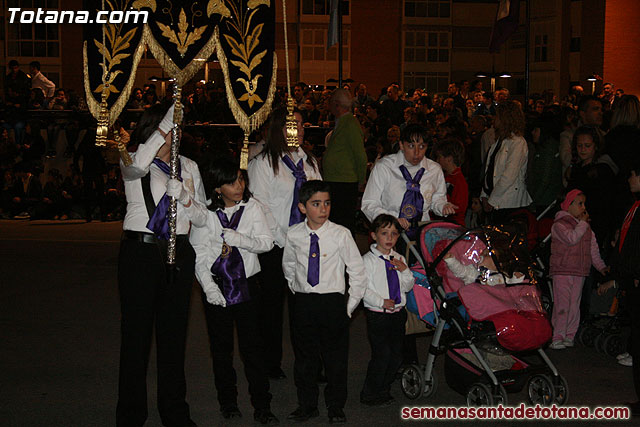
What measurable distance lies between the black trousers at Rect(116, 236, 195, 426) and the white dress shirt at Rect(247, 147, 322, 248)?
1.09 meters

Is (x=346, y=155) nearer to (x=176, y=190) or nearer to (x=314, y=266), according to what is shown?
(x=314, y=266)

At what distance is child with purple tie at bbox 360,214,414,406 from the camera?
6.42m

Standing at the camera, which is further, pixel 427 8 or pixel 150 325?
pixel 427 8

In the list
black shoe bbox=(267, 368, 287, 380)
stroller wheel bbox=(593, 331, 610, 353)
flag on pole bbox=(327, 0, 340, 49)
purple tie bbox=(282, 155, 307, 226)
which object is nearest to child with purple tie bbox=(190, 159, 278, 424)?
purple tie bbox=(282, 155, 307, 226)

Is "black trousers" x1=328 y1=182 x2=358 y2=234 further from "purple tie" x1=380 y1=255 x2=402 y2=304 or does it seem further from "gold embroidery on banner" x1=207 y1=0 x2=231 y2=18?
"gold embroidery on banner" x1=207 y1=0 x2=231 y2=18

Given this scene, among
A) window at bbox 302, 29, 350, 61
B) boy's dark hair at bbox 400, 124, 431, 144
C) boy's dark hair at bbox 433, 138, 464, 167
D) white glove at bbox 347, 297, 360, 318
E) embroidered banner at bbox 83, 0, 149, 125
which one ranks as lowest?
white glove at bbox 347, 297, 360, 318

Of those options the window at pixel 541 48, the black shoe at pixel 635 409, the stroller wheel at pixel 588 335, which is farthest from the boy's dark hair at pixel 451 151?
the window at pixel 541 48

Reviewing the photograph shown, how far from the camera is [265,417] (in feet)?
20.0

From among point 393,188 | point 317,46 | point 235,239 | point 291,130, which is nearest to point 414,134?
point 393,188

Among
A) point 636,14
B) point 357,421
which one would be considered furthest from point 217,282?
point 636,14

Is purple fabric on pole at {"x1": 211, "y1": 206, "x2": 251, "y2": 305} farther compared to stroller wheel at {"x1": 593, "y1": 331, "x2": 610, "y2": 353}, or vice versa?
stroller wheel at {"x1": 593, "y1": 331, "x2": 610, "y2": 353}

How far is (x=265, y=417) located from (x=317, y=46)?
3615 cm

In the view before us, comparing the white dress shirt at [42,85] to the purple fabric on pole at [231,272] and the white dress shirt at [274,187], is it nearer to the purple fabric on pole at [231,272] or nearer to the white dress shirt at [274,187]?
the white dress shirt at [274,187]

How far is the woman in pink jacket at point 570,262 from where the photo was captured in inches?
318
